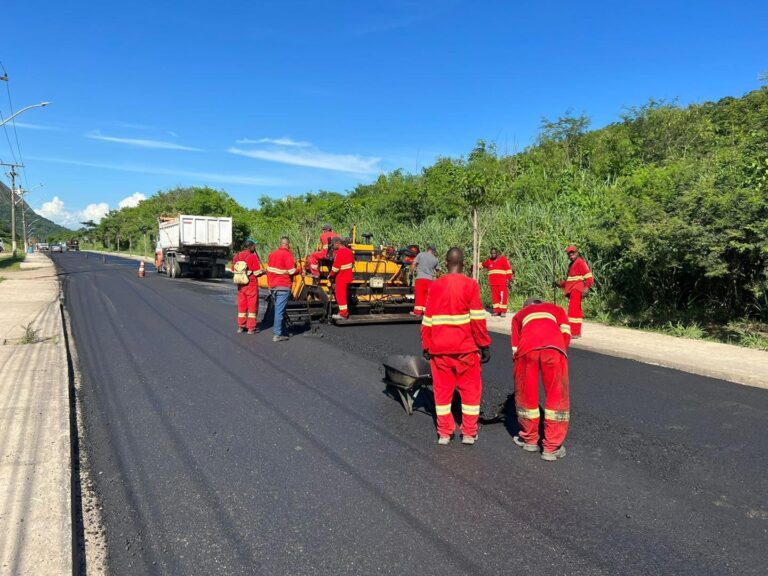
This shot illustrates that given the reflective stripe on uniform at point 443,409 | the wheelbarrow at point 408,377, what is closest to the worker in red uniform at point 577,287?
the wheelbarrow at point 408,377

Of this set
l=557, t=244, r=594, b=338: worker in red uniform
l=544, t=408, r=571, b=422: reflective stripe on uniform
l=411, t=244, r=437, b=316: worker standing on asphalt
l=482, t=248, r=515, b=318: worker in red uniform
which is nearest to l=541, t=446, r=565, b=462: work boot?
l=544, t=408, r=571, b=422: reflective stripe on uniform

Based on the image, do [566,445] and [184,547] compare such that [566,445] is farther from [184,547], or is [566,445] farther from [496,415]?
[184,547]

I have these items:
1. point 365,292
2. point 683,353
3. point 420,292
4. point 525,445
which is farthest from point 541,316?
point 365,292

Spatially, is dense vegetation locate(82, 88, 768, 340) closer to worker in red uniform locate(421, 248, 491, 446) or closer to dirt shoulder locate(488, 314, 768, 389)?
dirt shoulder locate(488, 314, 768, 389)

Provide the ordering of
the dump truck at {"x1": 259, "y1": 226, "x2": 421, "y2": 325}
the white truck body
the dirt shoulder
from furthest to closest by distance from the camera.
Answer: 1. the white truck body
2. the dump truck at {"x1": 259, "y1": 226, "x2": 421, "y2": 325}
3. the dirt shoulder

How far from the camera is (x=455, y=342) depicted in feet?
15.2

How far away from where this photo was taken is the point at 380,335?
1022cm

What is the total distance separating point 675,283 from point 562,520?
10194 mm

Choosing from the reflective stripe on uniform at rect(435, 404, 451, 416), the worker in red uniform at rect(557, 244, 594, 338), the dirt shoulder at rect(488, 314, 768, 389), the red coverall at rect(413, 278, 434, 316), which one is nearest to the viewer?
the reflective stripe on uniform at rect(435, 404, 451, 416)

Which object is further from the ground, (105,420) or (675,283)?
(675,283)

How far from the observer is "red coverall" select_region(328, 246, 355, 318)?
1054 cm

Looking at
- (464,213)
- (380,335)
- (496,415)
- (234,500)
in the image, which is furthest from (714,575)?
(464,213)

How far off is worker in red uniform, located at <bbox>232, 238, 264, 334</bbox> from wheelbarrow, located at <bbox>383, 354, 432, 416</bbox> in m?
5.33

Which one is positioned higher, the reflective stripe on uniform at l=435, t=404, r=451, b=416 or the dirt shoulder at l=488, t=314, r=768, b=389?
the reflective stripe on uniform at l=435, t=404, r=451, b=416
